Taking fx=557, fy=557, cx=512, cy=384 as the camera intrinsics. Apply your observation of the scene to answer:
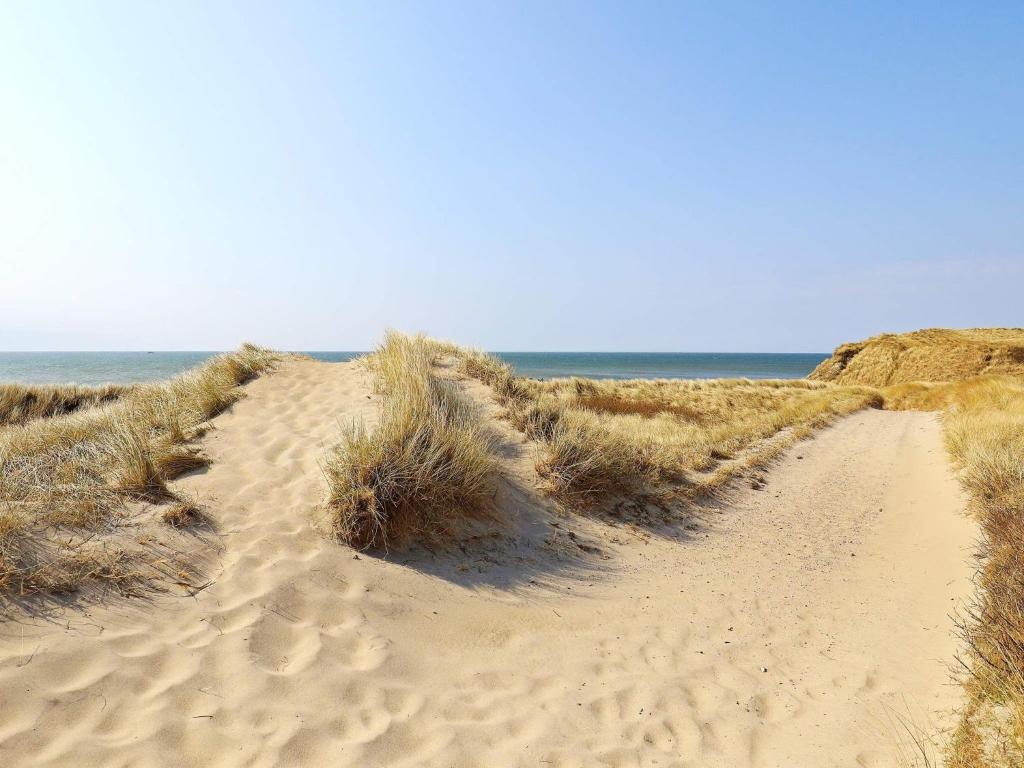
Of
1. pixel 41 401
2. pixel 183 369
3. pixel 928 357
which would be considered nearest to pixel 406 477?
pixel 183 369

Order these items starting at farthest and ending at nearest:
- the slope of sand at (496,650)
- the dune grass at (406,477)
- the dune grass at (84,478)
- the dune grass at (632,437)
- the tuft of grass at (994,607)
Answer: the dune grass at (632,437)
the dune grass at (406,477)
the dune grass at (84,478)
the slope of sand at (496,650)
the tuft of grass at (994,607)

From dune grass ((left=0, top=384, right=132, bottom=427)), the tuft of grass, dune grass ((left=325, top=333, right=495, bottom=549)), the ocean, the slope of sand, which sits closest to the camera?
the tuft of grass

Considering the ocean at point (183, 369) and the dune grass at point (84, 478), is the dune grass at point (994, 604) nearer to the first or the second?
the dune grass at point (84, 478)

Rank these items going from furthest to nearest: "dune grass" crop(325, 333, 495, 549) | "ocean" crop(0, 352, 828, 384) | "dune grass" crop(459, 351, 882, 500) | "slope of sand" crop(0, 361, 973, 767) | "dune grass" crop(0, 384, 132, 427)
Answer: "ocean" crop(0, 352, 828, 384) < "dune grass" crop(0, 384, 132, 427) < "dune grass" crop(459, 351, 882, 500) < "dune grass" crop(325, 333, 495, 549) < "slope of sand" crop(0, 361, 973, 767)

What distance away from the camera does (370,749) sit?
2887 mm

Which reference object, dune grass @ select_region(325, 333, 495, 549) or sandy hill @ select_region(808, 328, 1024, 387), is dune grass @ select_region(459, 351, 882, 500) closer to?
dune grass @ select_region(325, 333, 495, 549)

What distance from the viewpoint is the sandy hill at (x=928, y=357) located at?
24859 mm

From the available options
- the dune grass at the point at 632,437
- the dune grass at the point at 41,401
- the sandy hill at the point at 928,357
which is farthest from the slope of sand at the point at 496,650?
the sandy hill at the point at 928,357

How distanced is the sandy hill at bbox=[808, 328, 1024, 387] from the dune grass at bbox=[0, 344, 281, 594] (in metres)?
29.8

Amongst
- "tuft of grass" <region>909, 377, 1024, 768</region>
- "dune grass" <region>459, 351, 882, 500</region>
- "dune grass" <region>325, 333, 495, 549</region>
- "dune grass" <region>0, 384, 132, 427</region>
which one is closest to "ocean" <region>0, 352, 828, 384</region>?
"dune grass" <region>459, 351, 882, 500</region>

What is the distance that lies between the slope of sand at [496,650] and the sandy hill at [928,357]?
23965 mm

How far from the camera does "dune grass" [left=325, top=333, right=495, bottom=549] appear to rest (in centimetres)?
513

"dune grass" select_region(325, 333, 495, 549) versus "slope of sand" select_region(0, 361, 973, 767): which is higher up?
"dune grass" select_region(325, 333, 495, 549)

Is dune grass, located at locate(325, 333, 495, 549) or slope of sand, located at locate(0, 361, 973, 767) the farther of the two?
dune grass, located at locate(325, 333, 495, 549)
